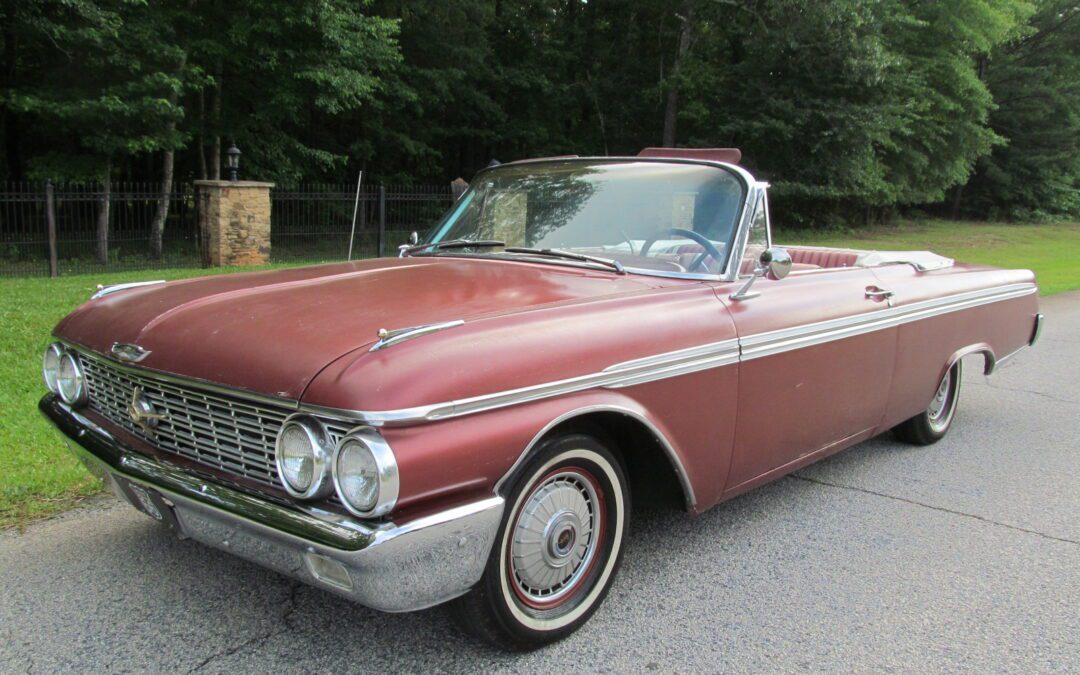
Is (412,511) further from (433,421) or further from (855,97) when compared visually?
(855,97)

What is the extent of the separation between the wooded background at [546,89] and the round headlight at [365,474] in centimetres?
1631

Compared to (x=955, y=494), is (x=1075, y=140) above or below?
above

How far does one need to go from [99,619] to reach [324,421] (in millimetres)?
1324

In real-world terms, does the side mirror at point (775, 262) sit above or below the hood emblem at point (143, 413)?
above

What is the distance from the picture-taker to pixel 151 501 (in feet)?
8.77

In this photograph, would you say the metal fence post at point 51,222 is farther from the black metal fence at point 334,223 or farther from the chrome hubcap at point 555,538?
the chrome hubcap at point 555,538

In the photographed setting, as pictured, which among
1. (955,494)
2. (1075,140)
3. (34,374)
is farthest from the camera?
(1075,140)

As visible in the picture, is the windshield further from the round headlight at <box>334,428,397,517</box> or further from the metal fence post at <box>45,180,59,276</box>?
the metal fence post at <box>45,180,59,276</box>

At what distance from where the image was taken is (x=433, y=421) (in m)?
2.27

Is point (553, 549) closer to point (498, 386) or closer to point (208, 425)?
point (498, 386)

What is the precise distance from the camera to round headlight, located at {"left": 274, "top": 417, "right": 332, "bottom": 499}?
2.27 metres

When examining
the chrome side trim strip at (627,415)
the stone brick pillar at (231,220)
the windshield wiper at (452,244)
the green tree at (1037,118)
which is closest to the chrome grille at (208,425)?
the chrome side trim strip at (627,415)

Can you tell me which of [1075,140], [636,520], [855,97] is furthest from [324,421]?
[1075,140]

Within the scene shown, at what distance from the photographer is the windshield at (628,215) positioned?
3652mm
